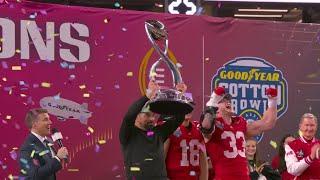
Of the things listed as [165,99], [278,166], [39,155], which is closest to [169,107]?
[165,99]

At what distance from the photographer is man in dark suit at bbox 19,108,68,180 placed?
254 inches

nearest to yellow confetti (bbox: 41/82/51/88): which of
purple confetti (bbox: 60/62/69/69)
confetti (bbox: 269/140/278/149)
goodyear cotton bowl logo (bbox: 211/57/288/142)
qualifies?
purple confetti (bbox: 60/62/69/69)

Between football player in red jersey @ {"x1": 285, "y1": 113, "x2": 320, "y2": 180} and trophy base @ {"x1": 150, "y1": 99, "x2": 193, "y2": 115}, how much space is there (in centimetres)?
184

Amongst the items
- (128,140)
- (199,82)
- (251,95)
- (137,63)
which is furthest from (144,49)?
(128,140)

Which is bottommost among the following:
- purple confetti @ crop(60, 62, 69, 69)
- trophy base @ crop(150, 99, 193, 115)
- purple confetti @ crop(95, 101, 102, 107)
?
purple confetti @ crop(95, 101, 102, 107)

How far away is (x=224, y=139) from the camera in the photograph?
689 cm

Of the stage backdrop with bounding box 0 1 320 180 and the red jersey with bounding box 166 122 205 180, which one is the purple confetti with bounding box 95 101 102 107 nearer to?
the stage backdrop with bounding box 0 1 320 180

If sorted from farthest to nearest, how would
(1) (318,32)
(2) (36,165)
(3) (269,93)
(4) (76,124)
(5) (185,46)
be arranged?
1. (1) (318,32)
2. (5) (185,46)
3. (4) (76,124)
4. (3) (269,93)
5. (2) (36,165)

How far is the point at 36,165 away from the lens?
21.3 feet

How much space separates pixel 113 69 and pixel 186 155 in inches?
75.7

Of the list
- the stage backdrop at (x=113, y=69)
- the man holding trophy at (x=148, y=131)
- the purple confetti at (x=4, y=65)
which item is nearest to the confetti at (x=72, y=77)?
the stage backdrop at (x=113, y=69)

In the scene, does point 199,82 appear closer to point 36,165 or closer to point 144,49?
point 144,49

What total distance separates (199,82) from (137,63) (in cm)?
93

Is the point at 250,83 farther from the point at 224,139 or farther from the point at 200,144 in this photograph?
the point at 224,139
